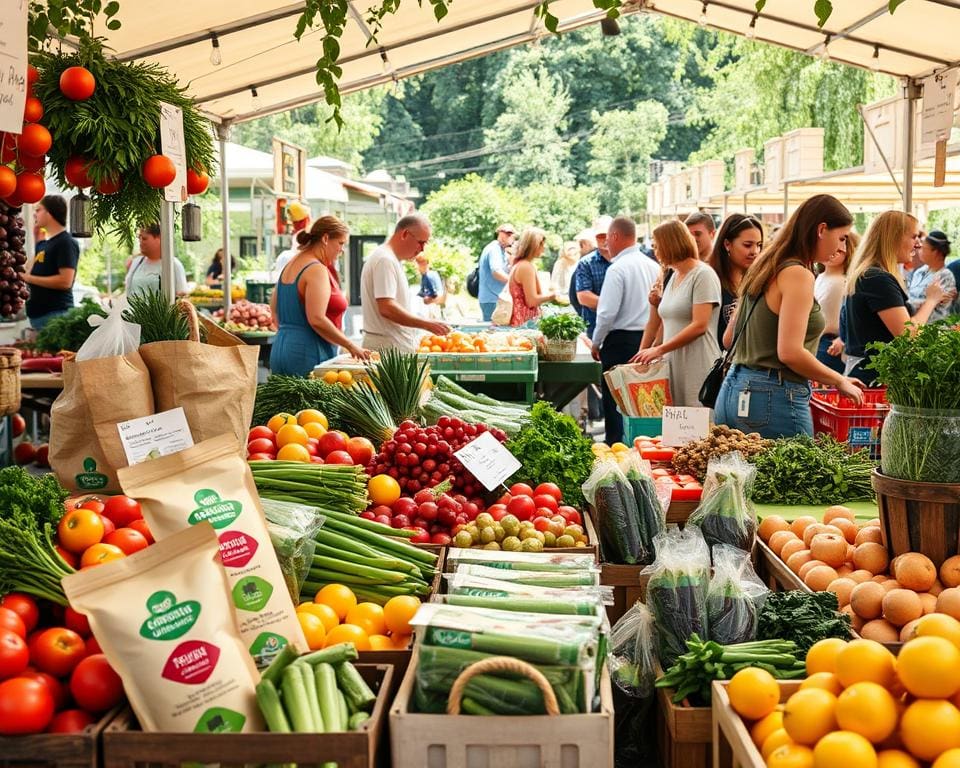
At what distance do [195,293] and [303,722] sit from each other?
11944 millimetres

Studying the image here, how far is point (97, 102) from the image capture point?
2969 mm

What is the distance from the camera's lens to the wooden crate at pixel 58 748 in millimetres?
1810

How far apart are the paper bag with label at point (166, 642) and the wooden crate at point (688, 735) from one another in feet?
3.01

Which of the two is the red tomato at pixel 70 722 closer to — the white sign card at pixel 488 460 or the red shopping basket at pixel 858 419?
the white sign card at pixel 488 460

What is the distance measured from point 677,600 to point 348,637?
81 centimetres

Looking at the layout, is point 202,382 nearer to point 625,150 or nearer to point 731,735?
point 731,735

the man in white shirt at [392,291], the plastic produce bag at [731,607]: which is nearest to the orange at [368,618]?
the plastic produce bag at [731,607]

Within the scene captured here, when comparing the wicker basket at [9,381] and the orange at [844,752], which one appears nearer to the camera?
the orange at [844,752]

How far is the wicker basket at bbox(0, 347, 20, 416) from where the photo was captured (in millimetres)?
5387

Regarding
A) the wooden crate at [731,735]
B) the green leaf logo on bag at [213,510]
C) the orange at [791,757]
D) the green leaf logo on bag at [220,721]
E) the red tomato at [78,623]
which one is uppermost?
the green leaf logo on bag at [213,510]

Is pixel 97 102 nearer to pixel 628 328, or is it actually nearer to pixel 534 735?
pixel 534 735

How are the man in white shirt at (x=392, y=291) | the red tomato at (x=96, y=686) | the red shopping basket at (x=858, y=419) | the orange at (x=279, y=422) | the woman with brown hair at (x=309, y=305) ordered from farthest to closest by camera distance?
the man in white shirt at (x=392, y=291), the woman with brown hair at (x=309, y=305), the red shopping basket at (x=858, y=419), the orange at (x=279, y=422), the red tomato at (x=96, y=686)

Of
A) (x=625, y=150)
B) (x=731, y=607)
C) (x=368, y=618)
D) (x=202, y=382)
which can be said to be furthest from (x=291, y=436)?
(x=625, y=150)

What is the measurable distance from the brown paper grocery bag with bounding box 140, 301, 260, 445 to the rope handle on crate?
3.92 feet
